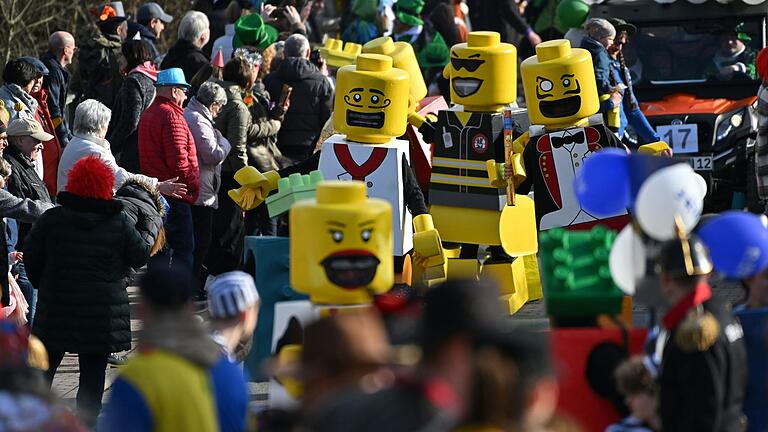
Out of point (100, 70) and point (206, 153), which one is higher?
point (100, 70)

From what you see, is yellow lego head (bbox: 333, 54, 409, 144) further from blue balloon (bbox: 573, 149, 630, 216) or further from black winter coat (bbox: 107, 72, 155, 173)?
blue balloon (bbox: 573, 149, 630, 216)

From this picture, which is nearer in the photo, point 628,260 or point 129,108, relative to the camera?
point 628,260

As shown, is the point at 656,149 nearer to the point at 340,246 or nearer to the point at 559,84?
the point at 559,84

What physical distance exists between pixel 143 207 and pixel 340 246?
8.24ft

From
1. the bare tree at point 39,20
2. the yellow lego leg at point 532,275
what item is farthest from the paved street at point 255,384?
the bare tree at point 39,20

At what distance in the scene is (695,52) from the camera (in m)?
14.6

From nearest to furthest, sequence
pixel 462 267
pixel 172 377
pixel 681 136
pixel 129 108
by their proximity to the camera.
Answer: pixel 172 377, pixel 462 267, pixel 129 108, pixel 681 136

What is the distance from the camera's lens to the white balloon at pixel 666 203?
232 inches

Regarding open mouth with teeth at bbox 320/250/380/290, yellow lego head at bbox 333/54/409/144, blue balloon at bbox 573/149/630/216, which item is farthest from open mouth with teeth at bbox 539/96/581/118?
blue balloon at bbox 573/149/630/216

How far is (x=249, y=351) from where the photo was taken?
832cm

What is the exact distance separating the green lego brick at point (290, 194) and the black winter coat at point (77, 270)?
82 centimetres

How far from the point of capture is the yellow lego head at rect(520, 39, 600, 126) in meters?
9.87

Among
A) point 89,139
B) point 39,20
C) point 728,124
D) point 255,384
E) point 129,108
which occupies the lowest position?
point 255,384

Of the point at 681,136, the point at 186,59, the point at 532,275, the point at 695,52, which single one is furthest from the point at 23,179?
the point at 695,52
